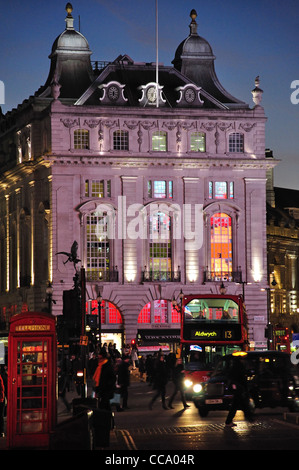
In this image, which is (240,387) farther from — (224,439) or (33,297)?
(33,297)

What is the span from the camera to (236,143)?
97.4 meters

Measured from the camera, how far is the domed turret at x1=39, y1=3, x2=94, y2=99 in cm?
9981

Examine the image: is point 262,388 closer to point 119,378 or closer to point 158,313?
point 119,378

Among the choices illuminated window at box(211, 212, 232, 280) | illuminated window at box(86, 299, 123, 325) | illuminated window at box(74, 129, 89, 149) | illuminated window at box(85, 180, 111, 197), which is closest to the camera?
illuminated window at box(86, 299, 123, 325)

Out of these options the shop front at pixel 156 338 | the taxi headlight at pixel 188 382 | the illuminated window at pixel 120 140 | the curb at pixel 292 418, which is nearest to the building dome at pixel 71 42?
the illuminated window at pixel 120 140

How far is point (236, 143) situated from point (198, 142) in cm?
301

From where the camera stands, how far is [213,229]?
96.3 meters

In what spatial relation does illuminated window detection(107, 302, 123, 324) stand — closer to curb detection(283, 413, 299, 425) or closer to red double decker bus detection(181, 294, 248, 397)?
red double decker bus detection(181, 294, 248, 397)

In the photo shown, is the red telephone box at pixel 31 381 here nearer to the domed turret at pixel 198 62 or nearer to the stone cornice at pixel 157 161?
the stone cornice at pixel 157 161

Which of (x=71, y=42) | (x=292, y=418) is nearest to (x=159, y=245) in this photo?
(x=71, y=42)

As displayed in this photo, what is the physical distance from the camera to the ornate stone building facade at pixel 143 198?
3681 inches

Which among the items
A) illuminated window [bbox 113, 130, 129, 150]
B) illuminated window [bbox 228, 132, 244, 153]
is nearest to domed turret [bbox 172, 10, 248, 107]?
illuminated window [bbox 228, 132, 244, 153]

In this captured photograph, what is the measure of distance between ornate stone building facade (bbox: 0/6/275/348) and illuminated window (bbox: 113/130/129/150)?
8 centimetres

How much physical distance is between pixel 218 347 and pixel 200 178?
48.0 metres
